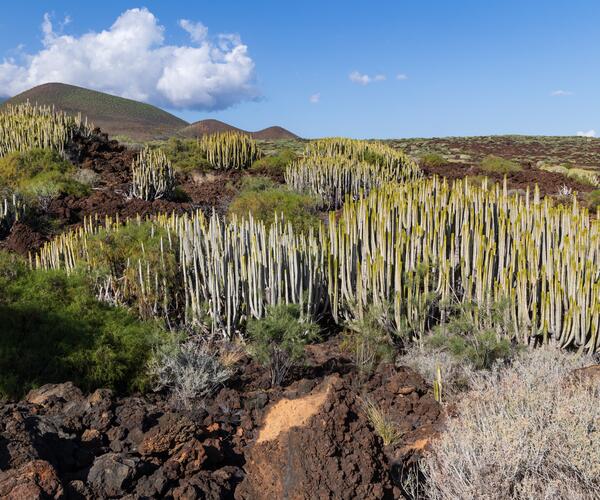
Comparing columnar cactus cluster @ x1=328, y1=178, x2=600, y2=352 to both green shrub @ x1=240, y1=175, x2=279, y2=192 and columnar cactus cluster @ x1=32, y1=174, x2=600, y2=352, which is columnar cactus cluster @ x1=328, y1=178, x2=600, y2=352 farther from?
green shrub @ x1=240, y1=175, x2=279, y2=192

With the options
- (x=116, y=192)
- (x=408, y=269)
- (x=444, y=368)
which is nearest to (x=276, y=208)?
(x=408, y=269)

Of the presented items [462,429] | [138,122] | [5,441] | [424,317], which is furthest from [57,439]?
[138,122]

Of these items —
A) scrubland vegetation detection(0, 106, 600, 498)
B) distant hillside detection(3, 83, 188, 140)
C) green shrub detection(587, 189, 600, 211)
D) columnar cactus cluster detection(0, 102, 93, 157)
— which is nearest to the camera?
scrubland vegetation detection(0, 106, 600, 498)

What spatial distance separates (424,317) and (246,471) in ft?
9.71

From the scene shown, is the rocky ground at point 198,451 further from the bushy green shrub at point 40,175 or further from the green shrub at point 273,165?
the green shrub at point 273,165

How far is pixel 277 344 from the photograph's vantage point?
4.93 metres

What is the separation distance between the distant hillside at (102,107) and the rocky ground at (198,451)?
72863 mm

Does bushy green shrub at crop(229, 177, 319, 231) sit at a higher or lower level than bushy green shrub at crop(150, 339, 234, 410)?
higher

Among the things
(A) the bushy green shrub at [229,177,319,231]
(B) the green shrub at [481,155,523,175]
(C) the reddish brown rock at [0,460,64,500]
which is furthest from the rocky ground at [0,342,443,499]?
(B) the green shrub at [481,155,523,175]

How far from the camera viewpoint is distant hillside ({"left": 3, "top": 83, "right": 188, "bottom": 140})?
254 ft

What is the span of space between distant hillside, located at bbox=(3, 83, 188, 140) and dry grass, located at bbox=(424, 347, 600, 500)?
242 feet

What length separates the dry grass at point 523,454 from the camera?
8.77 ft

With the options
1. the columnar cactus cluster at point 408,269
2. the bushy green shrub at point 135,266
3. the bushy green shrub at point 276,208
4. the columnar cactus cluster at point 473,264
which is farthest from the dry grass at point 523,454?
the bushy green shrub at point 276,208

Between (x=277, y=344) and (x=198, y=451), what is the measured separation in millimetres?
1973
